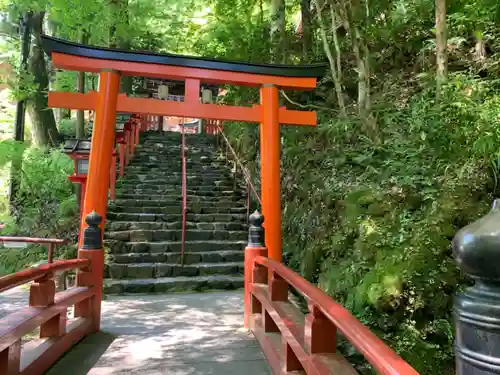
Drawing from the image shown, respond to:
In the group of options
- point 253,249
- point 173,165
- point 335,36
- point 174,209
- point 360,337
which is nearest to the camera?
point 360,337

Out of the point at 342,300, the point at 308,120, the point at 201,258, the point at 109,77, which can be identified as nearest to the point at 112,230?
the point at 201,258

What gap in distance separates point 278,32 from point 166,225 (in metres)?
5.02

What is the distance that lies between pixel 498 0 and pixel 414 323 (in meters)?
4.51

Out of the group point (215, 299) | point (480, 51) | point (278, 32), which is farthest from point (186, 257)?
point (480, 51)

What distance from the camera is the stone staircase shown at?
7.28m

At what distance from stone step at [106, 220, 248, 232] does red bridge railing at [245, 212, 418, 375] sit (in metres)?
4.08

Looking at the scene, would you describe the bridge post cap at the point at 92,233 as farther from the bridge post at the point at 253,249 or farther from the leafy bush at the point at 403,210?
the leafy bush at the point at 403,210

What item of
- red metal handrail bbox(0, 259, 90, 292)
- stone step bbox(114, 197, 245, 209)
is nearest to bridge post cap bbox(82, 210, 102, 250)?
red metal handrail bbox(0, 259, 90, 292)

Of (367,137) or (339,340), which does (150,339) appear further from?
(367,137)

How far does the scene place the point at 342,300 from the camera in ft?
16.4

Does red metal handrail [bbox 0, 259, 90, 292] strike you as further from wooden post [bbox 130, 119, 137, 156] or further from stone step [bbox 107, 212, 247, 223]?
wooden post [bbox 130, 119, 137, 156]

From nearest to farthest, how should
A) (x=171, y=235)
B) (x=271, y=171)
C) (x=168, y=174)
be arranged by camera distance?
(x=271, y=171) → (x=171, y=235) → (x=168, y=174)

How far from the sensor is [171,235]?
27.8 feet

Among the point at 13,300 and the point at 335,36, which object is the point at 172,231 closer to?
the point at 13,300
